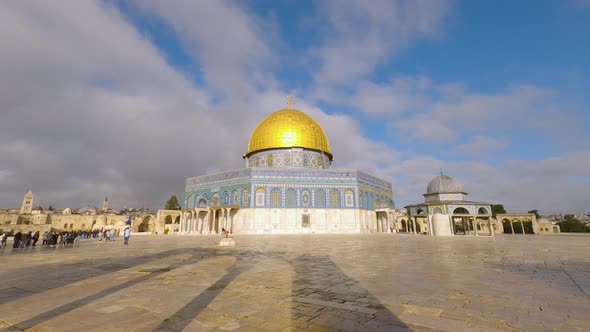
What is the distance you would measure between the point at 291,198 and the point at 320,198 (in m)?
3.04

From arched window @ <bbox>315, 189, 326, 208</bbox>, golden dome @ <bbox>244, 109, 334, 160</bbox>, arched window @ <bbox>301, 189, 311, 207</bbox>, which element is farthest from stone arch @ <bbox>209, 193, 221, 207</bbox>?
arched window @ <bbox>315, 189, 326, 208</bbox>

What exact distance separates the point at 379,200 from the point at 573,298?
102 feet

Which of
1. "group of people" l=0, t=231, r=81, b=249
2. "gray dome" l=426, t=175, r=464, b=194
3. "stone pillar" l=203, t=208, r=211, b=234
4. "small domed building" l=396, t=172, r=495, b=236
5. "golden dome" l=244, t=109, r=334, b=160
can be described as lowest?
"group of people" l=0, t=231, r=81, b=249

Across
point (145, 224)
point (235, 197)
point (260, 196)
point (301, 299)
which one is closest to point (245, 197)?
point (235, 197)

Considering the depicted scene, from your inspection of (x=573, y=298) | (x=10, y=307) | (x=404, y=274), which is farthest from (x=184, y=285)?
(x=573, y=298)

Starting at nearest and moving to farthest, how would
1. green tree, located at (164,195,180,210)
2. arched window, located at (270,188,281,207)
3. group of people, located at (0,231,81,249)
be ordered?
group of people, located at (0,231,81,249) → arched window, located at (270,188,281,207) → green tree, located at (164,195,180,210)

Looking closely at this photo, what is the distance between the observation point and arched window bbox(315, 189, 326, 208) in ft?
97.2

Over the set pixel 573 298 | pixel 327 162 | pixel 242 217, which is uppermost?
pixel 327 162

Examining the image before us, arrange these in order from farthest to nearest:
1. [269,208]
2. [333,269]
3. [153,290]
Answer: [269,208]
[333,269]
[153,290]

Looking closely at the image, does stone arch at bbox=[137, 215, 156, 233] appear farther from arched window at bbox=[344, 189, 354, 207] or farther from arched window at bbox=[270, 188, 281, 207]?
arched window at bbox=[344, 189, 354, 207]

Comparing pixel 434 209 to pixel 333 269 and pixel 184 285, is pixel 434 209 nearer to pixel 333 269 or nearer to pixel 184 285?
pixel 333 269

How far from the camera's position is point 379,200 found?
34219 millimetres

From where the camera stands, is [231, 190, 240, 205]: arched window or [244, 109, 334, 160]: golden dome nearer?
[231, 190, 240, 205]: arched window

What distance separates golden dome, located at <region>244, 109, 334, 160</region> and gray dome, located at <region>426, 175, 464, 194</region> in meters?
17.5
